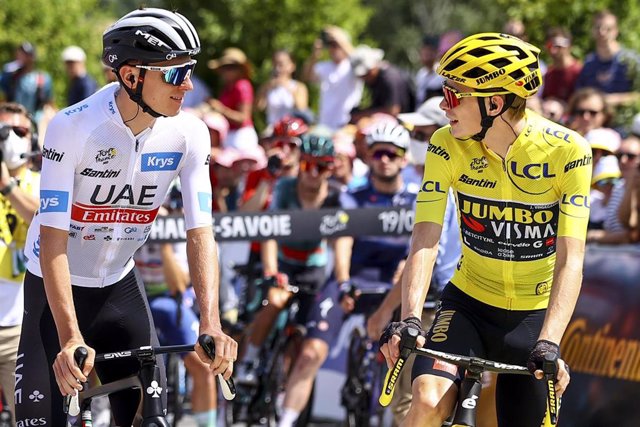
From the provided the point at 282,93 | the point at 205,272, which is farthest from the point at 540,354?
the point at 282,93

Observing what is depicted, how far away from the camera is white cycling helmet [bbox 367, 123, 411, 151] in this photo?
863 cm

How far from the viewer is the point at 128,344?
5.34m

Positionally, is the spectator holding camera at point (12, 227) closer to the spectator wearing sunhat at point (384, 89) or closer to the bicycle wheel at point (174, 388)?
the bicycle wheel at point (174, 388)

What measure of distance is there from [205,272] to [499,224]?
4.14 feet

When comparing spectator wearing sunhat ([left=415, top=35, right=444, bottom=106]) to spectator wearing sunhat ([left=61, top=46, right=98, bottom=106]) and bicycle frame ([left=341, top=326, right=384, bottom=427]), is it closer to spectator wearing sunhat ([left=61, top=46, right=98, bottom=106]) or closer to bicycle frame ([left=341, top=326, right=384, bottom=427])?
spectator wearing sunhat ([left=61, top=46, right=98, bottom=106])

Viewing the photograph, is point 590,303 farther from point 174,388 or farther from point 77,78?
point 77,78

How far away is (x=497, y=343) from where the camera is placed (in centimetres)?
529

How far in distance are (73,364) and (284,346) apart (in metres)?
4.71

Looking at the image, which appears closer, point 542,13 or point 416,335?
point 416,335

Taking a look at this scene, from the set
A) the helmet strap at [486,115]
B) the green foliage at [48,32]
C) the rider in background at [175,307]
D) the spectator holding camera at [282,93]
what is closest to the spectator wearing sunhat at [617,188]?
the rider in background at [175,307]

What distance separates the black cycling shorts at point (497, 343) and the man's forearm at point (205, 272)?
876 mm

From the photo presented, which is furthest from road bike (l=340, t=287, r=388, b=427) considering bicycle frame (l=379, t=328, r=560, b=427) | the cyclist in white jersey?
bicycle frame (l=379, t=328, r=560, b=427)

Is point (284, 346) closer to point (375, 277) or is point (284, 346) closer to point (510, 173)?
point (375, 277)

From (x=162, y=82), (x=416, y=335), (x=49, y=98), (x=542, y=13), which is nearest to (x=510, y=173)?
(x=416, y=335)
